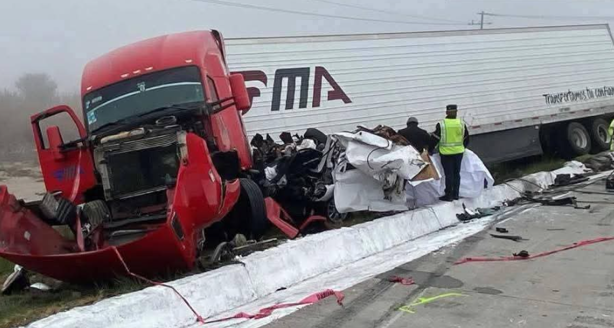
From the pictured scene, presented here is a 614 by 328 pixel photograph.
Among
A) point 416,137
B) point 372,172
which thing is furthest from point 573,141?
point 372,172

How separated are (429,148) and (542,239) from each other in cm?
318

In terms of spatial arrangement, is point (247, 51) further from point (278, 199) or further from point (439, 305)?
point (439, 305)

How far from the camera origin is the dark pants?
1063 centimetres

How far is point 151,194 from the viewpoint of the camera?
737cm

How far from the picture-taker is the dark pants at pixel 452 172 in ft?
34.9

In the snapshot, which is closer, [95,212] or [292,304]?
[292,304]

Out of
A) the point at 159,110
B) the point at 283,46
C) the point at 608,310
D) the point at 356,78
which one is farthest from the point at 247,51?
the point at 608,310

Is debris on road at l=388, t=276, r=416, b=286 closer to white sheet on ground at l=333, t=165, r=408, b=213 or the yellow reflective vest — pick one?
white sheet on ground at l=333, t=165, r=408, b=213

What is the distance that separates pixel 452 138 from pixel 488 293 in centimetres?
499

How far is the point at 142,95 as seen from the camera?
8.54 m

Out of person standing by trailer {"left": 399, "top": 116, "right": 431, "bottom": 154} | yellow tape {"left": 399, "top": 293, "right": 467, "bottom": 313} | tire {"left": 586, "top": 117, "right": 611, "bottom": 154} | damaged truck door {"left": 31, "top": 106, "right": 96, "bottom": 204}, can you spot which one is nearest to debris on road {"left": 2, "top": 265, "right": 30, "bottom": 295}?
damaged truck door {"left": 31, "top": 106, "right": 96, "bottom": 204}

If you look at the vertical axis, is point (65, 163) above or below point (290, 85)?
below

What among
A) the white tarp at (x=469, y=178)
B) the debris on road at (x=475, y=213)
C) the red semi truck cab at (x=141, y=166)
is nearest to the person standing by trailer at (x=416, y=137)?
the white tarp at (x=469, y=178)

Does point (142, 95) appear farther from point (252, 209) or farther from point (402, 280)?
point (402, 280)
